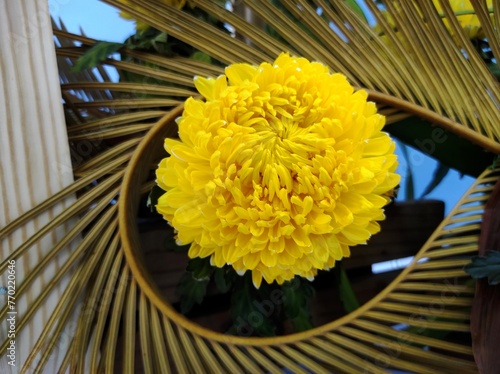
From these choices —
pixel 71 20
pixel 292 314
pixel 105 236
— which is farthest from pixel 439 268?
pixel 71 20

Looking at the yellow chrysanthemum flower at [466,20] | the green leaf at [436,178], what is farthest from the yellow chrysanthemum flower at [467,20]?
the green leaf at [436,178]

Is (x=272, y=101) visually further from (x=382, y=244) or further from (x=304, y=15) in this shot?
(x=382, y=244)

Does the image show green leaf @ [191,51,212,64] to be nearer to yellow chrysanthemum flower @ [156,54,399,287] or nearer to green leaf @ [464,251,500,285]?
yellow chrysanthemum flower @ [156,54,399,287]

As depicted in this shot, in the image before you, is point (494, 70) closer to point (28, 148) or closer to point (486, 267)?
point (486, 267)

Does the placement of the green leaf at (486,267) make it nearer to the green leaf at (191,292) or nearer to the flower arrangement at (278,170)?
the flower arrangement at (278,170)

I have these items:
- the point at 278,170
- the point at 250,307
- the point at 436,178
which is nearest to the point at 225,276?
the point at 250,307

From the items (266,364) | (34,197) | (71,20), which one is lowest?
(266,364)

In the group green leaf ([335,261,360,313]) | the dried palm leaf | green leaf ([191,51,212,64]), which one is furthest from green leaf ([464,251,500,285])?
green leaf ([191,51,212,64])
